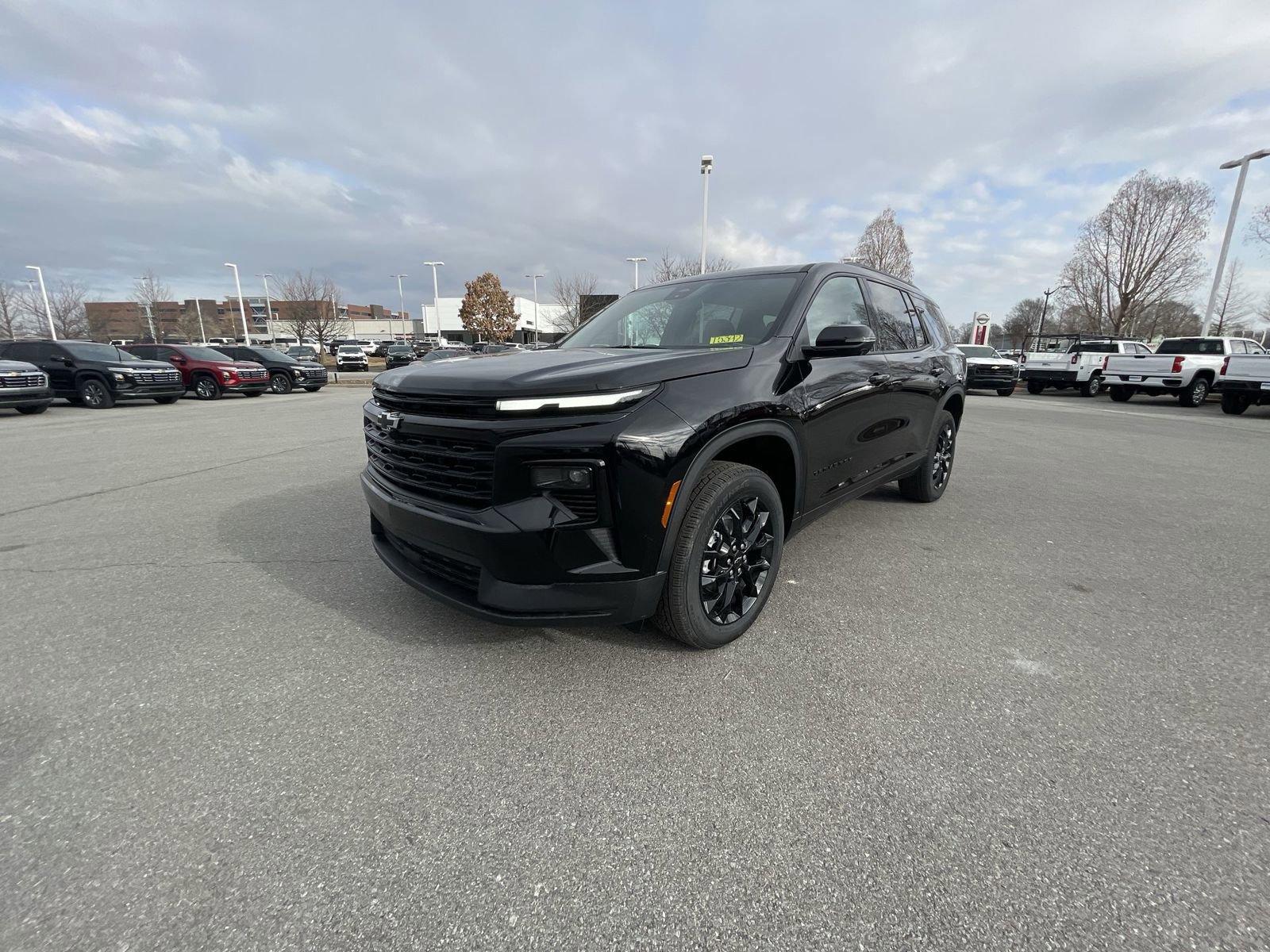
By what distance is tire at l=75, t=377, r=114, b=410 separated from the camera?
1380 cm

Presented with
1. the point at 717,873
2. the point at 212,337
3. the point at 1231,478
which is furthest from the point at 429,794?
the point at 212,337

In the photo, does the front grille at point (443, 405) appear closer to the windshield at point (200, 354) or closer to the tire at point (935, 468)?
the tire at point (935, 468)

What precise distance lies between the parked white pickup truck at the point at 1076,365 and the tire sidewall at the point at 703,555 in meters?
21.3

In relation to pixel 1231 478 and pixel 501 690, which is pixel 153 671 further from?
pixel 1231 478

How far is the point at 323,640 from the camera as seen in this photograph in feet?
9.18

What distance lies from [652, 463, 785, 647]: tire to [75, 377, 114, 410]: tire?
1714cm

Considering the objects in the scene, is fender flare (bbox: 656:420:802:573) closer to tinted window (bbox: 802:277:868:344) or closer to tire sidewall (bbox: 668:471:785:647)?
tire sidewall (bbox: 668:471:785:647)

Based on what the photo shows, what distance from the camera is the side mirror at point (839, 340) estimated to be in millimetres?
2928

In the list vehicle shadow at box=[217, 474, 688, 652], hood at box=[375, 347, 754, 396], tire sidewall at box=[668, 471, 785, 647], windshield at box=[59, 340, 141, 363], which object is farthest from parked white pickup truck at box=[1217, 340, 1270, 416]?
windshield at box=[59, 340, 141, 363]

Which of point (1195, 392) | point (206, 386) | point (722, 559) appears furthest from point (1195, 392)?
point (206, 386)

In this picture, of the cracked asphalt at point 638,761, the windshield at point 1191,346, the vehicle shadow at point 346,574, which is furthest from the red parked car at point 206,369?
the windshield at point 1191,346

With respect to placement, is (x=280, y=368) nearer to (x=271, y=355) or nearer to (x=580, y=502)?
(x=271, y=355)

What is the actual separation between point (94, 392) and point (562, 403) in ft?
56.7

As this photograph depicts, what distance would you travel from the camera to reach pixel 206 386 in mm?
17047
